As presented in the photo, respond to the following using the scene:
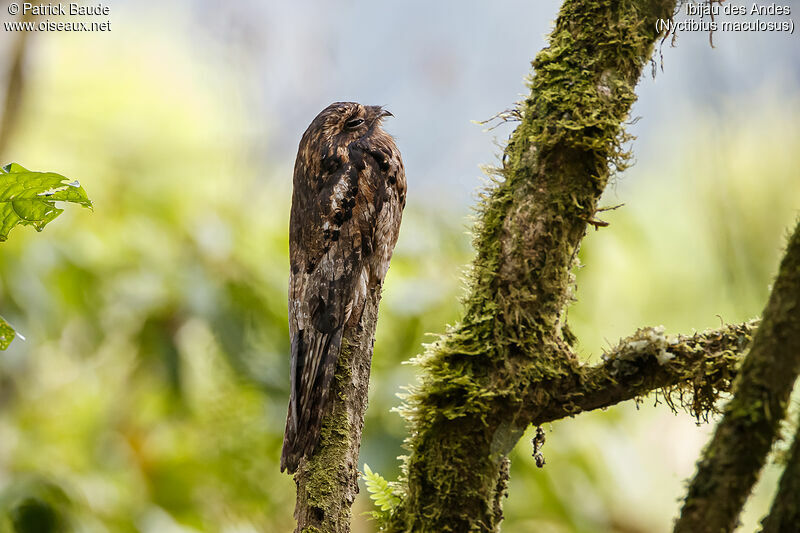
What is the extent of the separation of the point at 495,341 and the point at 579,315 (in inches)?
135

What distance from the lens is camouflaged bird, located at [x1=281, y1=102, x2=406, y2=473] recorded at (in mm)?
2059

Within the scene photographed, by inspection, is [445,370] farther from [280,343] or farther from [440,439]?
[280,343]

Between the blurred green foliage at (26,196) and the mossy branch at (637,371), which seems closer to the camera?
the blurred green foliage at (26,196)

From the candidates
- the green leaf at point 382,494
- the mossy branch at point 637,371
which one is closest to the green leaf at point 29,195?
the green leaf at point 382,494

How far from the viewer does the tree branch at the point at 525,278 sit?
160cm

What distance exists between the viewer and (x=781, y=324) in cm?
115

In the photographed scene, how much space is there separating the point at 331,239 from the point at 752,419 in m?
1.36

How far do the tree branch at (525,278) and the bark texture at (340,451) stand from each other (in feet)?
0.81

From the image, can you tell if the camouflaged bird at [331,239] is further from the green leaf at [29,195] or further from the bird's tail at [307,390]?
the green leaf at [29,195]

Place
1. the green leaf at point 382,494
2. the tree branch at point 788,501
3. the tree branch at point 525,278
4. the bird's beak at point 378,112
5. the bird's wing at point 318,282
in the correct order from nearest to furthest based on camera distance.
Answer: the tree branch at point 788,501, the tree branch at point 525,278, the green leaf at point 382,494, the bird's wing at point 318,282, the bird's beak at point 378,112

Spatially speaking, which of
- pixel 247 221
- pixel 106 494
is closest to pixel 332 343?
pixel 106 494

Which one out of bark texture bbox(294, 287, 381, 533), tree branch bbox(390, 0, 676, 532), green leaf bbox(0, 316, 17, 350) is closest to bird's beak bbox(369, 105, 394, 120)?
bark texture bbox(294, 287, 381, 533)

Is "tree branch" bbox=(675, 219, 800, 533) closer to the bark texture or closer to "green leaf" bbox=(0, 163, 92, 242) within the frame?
the bark texture

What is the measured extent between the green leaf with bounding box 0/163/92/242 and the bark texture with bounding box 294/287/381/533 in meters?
0.91
